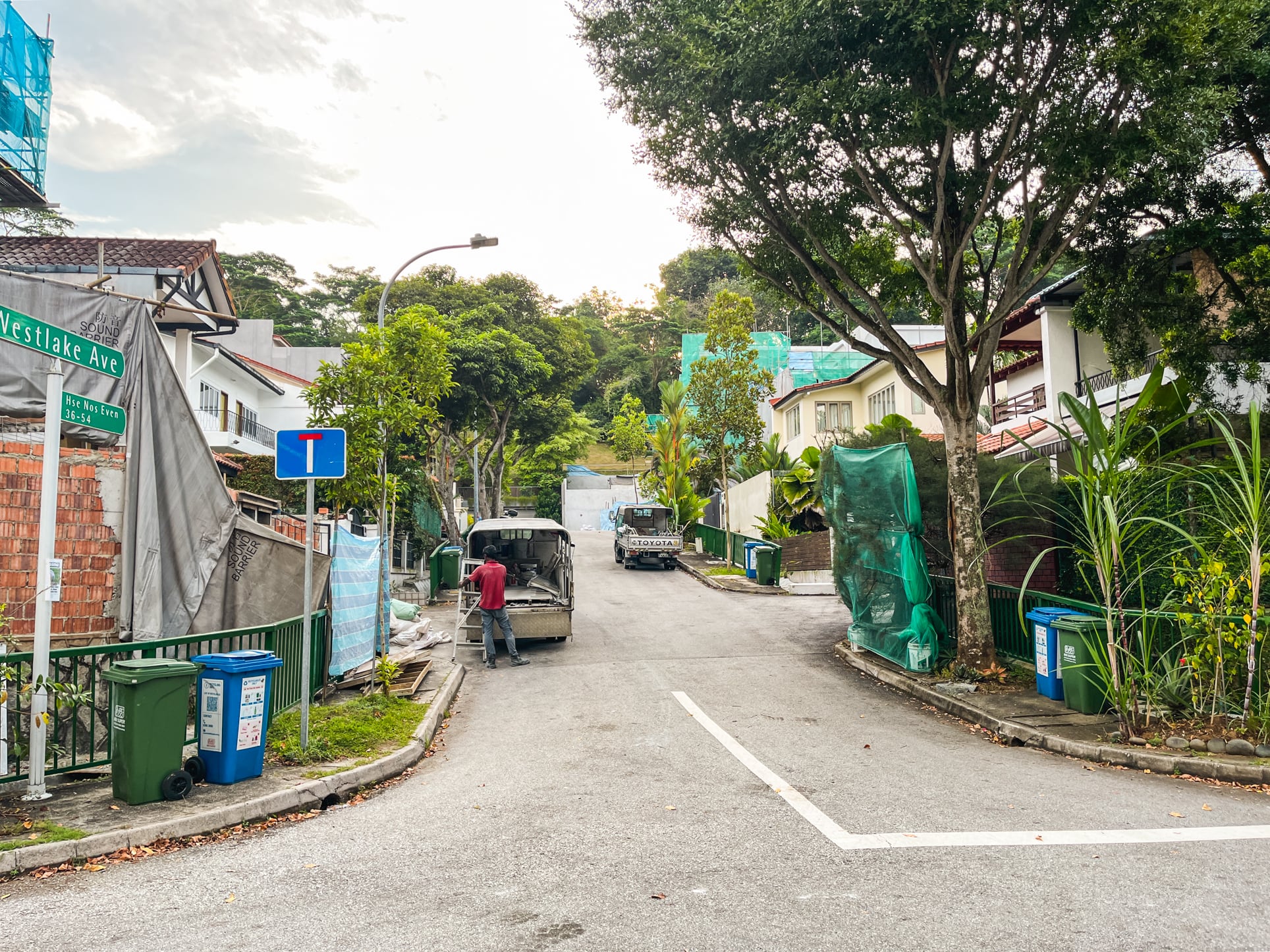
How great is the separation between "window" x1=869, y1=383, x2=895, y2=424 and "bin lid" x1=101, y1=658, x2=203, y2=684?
29400 mm

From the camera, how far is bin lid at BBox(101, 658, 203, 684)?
598 cm

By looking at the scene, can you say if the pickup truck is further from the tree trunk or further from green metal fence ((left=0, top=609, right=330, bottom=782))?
green metal fence ((left=0, top=609, right=330, bottom=782))

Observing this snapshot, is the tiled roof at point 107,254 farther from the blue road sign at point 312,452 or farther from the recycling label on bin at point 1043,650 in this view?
the recycling label on bin at point 1043,650

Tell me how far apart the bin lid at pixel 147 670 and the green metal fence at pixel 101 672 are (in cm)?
17

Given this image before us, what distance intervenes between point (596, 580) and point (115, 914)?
23.1m

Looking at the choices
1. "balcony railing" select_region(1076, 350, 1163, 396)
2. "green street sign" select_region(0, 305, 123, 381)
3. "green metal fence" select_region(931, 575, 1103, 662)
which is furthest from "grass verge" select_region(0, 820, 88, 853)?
"balcony railing" select_region(1076, 350, 1163, 396)

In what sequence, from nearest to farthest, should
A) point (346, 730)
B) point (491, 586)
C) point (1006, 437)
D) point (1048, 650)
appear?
point (346, 730) → point (1048, 650) → point (491, 586) → point (1006, 437)

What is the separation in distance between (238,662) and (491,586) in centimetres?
681

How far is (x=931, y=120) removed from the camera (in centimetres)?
988

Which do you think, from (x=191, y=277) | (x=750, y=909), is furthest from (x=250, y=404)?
(x=750, y=909)

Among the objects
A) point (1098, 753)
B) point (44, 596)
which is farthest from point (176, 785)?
point (1098, 753)

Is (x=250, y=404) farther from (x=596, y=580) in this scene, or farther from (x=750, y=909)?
(x=750, y=909)

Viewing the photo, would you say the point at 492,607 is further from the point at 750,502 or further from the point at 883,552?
the point at 750,502

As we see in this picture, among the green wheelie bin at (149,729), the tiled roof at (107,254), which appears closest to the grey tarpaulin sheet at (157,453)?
the green wheelie bin at (149,729)
